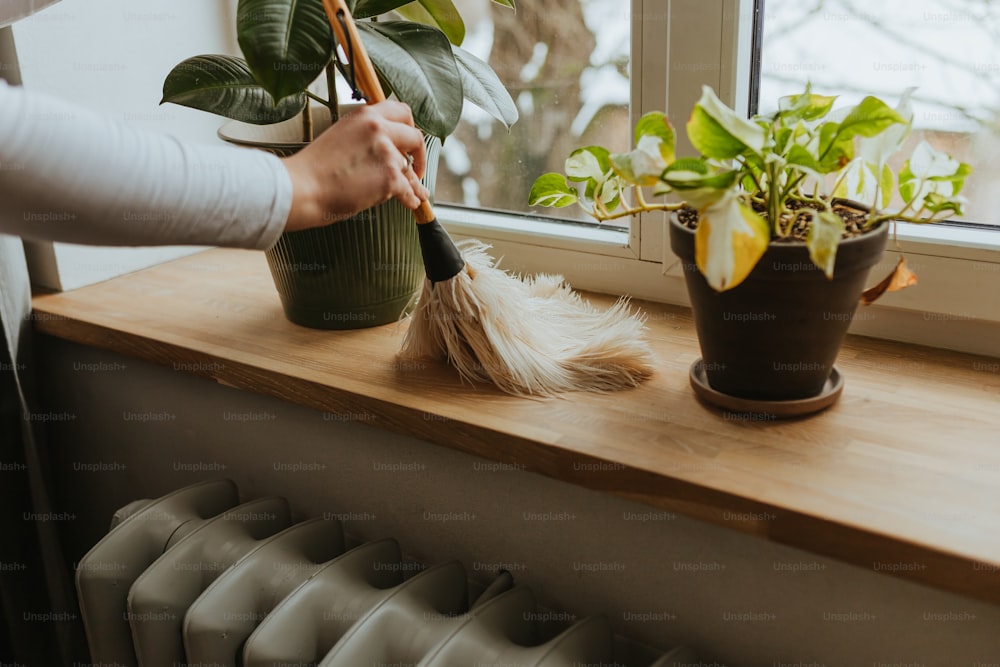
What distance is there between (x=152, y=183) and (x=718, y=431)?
0.53 m

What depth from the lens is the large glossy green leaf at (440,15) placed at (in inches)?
42.9

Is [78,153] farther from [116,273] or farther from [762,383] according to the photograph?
[116,273]

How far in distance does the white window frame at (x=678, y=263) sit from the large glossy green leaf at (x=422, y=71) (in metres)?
0.25

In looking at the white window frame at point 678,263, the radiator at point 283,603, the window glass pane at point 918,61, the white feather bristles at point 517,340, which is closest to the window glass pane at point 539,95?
the white window frame at point 678,263

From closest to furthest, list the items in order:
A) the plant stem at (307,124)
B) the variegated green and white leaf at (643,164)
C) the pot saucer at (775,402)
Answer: the variegated green and white leaf at (643,164) < the pot saucer at (775,402) < the plant stem at (307,124)

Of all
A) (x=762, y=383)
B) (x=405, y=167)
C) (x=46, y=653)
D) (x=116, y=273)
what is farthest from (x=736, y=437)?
(x=46, y=653)

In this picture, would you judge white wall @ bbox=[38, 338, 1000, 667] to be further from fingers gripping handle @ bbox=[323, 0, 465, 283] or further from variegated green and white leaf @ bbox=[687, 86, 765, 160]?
variegated green and white leaf @ bbox=[687, 86, 765, 160]

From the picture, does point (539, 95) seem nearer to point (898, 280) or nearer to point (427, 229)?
point (427, 229)

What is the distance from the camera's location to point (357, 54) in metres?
0.86

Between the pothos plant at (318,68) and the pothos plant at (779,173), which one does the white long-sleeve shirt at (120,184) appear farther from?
the pothos plant at (779,173)

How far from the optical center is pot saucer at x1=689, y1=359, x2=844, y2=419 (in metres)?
0.84

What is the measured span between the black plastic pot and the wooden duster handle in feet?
0.87

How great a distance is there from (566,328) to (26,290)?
2.62 feet

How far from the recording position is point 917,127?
97cm
